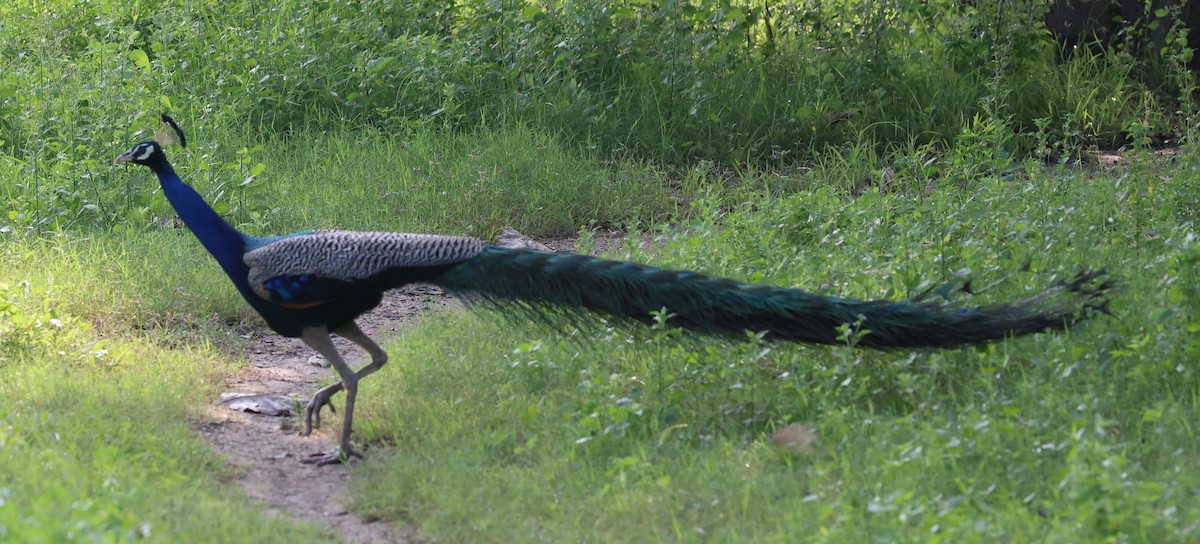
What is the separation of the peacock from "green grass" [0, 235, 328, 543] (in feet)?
1.89

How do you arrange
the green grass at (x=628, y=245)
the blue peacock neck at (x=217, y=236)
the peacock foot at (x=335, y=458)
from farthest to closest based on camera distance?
the blue peacock neck at (x=217, y=236), the peacock foot at (x=335, y=458), the green grass at (x=628, y=245)

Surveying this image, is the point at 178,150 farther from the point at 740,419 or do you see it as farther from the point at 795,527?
the point at 795,527

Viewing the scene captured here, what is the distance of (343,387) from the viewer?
4.88m

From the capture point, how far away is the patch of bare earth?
13.7 ft

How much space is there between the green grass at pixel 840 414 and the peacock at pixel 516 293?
0.45 feet

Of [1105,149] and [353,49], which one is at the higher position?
[353,49]

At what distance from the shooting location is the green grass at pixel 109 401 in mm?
3623

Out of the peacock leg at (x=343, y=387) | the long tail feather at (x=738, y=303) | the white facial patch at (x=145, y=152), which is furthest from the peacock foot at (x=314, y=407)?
the white facial patch at (x=145, y=152)

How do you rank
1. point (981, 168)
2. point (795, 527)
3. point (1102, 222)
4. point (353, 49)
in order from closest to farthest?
point (795, 527)
point (1102, 222)
point (981, 168)
point (353, 49)

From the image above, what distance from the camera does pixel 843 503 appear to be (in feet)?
11.8

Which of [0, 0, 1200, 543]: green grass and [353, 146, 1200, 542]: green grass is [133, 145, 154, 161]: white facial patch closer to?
[0, 0, 1200, 543]: green grass

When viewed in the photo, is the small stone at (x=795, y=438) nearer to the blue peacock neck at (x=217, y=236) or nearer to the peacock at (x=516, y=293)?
the peacock at (x=516, y=293)

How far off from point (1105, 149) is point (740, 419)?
4.67 metres

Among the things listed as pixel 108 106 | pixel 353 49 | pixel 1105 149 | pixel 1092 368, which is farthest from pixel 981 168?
pixel 108 106
